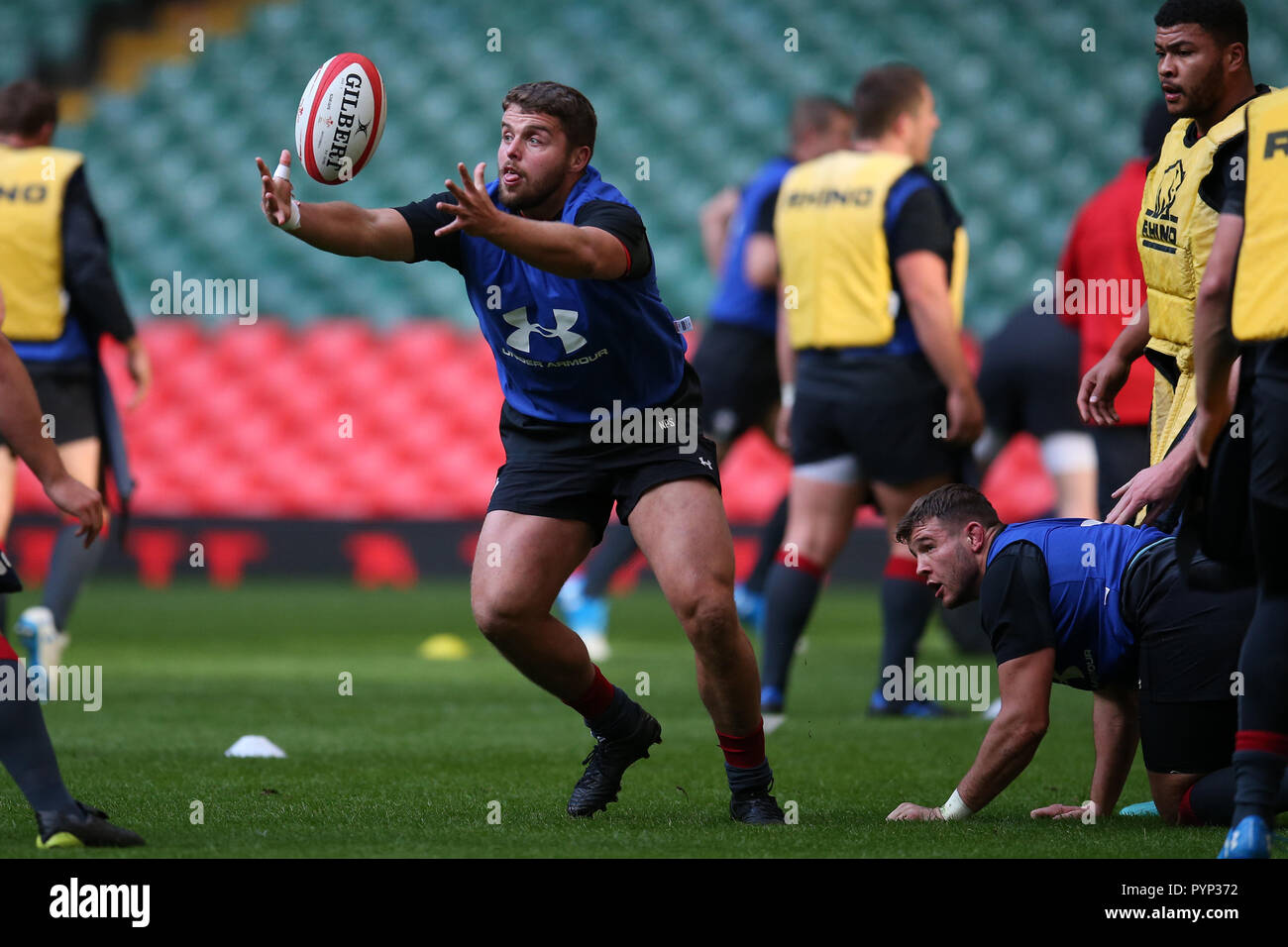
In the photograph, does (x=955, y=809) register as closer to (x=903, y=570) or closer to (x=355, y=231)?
(x=355, y=231)

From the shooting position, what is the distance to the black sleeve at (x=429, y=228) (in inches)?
161

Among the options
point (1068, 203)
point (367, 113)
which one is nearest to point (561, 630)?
point (367, 113)

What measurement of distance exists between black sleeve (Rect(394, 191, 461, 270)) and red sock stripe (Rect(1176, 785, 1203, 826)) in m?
2.05

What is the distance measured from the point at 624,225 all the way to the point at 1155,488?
128 centimetres

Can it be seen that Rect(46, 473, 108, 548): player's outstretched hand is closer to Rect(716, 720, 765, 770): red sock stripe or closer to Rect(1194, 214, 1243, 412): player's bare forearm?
Rect(716, 720, 765, 770): red sock stripe

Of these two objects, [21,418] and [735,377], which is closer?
[21,418]

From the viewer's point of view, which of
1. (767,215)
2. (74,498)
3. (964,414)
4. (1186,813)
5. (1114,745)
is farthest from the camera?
(767,215)

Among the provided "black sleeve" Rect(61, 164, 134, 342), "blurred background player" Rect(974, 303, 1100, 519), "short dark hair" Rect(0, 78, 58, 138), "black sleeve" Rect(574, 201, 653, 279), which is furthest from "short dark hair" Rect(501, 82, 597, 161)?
"blurred background player" Rect(974, 303, 1100, 519)

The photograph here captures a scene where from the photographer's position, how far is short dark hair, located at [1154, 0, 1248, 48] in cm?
383

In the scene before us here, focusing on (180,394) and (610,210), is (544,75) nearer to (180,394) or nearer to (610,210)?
(180,394)

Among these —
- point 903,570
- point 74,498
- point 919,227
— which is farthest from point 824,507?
point 74,498

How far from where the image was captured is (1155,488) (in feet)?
12.3

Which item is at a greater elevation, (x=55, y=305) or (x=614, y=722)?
(x=55, y=305)

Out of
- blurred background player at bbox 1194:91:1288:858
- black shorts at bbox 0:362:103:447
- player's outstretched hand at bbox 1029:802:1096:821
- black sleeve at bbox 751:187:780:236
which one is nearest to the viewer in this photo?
blurred background player at bbox 1194:91:1288:858
